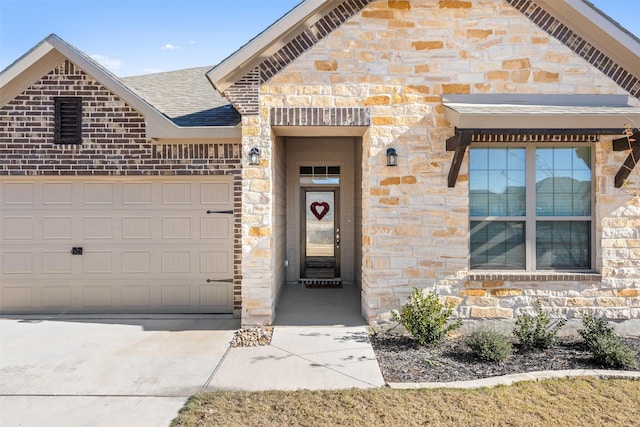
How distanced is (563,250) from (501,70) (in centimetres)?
293

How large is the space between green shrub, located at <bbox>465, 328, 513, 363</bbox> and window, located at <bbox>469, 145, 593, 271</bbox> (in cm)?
139

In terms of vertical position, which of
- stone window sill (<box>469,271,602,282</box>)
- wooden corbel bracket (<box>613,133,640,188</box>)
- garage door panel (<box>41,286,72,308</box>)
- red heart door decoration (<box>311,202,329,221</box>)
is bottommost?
garage door panel (<box>41,286,72,308</box>)

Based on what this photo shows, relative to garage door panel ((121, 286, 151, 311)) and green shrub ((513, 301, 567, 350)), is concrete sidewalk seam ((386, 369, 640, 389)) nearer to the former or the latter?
green shrub ((513, 301, 567, 350))

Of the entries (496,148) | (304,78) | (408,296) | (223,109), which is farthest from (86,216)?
(496,148)

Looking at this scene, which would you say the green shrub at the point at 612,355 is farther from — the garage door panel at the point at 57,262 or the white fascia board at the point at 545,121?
the garage door panel at the point at 57,262

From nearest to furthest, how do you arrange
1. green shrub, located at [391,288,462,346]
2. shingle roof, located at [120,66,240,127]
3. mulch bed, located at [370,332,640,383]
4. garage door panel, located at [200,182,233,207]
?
mulch bed, located at [370,332,640,383], green shrub, located at [391,288,462,346], shingle roof, located at [120,66,240,127], garage door panel, located at [200,182,233,207]

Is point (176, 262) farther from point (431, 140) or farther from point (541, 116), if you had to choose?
point (541, 116)

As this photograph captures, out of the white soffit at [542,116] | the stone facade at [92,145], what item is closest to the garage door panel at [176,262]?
the stone facade at [92,145]

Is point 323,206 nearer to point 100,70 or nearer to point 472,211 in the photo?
point 472,211

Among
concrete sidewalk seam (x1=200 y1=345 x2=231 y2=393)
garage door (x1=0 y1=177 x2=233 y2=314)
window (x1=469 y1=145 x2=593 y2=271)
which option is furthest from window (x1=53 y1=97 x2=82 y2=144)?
window (x1=469 y1=145 x2=593 y2=271)

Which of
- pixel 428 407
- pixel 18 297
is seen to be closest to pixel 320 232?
pixel 428 407

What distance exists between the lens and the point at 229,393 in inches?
156

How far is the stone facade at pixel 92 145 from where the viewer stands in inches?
261

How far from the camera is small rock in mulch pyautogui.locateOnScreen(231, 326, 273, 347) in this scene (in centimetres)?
536
